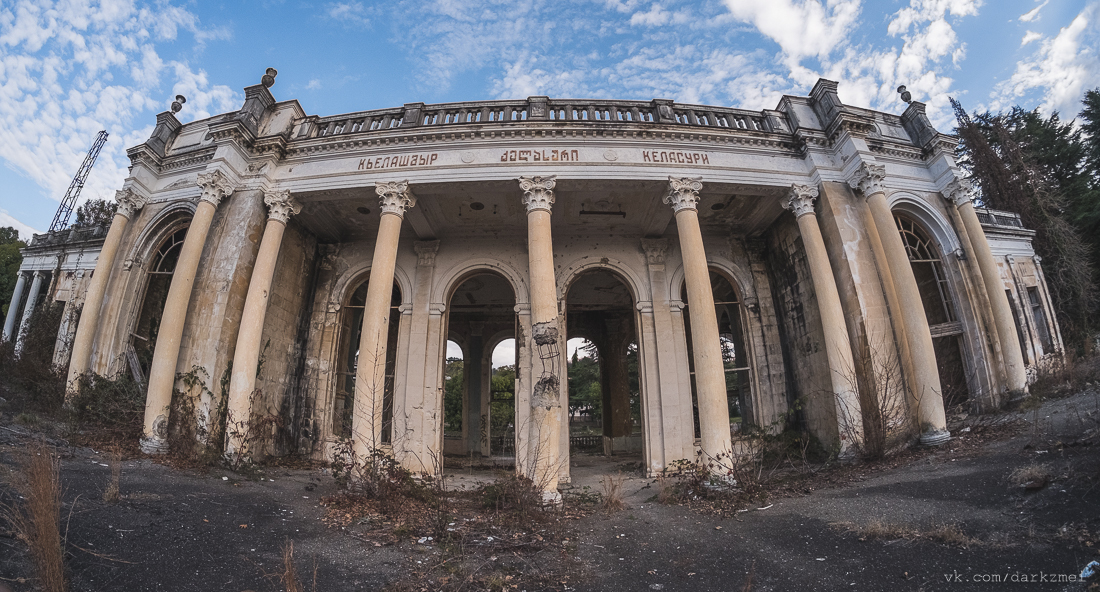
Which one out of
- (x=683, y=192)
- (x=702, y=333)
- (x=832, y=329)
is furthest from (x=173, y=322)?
(x=832, y=329)

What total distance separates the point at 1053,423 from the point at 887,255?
155 inches

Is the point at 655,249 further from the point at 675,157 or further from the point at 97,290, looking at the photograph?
the point at 97,290

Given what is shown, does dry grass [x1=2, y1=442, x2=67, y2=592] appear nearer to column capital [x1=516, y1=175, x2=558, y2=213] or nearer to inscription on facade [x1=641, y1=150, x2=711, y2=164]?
column capital [x1=516, y1=175, x2=558, y2=213]

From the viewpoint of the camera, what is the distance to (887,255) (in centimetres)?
985

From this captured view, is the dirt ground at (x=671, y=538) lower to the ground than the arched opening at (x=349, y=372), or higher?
lower

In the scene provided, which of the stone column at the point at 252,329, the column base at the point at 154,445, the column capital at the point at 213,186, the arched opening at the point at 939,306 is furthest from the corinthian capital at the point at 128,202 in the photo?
the arched opening at the point at 939,306

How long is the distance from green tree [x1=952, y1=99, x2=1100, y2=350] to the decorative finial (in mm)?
24523

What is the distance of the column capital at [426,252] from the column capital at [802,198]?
9133 millimetres

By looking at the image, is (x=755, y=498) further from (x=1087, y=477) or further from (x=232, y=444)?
(x=232, y=444)

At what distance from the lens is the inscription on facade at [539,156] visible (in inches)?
406

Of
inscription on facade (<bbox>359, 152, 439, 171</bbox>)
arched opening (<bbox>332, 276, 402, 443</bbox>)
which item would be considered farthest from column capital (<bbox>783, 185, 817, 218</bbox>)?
arched opening (<bbox>332, 276, 402, 443</bbox>)

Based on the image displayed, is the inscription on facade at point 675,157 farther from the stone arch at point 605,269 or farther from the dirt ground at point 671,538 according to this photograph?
the dirt ground at point 671,538

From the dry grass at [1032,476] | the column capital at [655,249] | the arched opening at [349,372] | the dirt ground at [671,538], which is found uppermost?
the column capital at [655,249]

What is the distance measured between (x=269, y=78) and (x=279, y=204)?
3959mm
